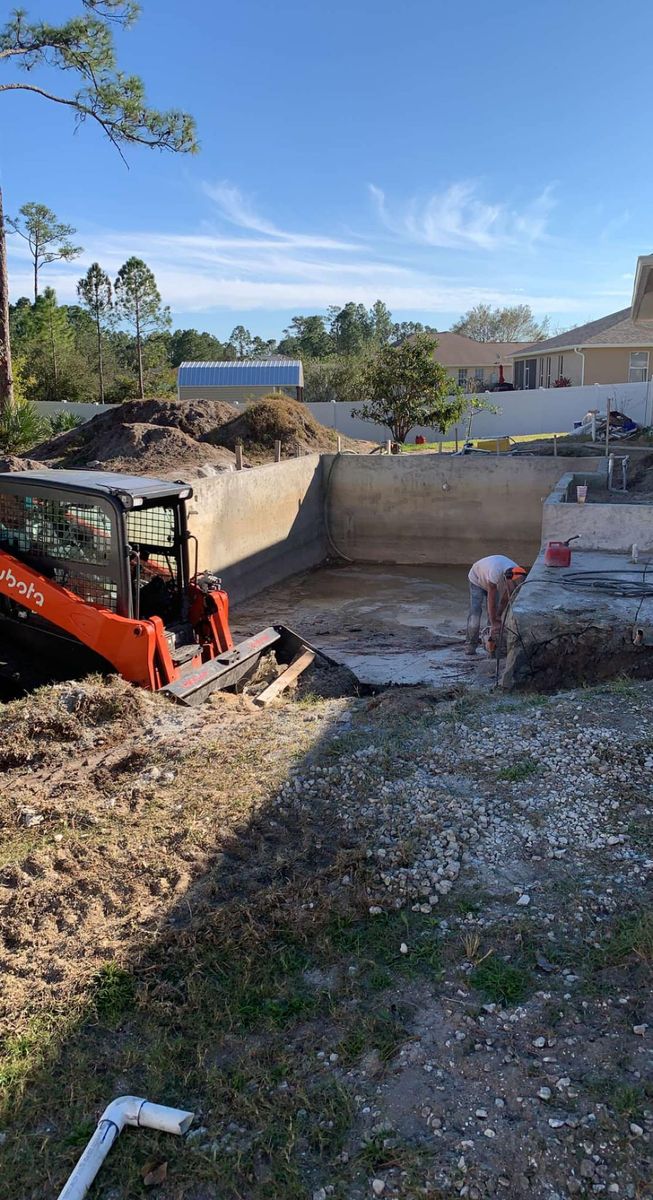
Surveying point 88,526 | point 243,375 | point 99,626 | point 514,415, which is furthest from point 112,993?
point 243,375

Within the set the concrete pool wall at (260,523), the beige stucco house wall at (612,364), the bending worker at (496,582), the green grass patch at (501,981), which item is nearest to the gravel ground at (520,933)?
the green grass patch at (501,981)

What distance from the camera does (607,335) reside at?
101 feet

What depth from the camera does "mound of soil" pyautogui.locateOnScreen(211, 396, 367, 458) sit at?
20.5 m

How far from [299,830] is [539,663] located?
13.0 feet

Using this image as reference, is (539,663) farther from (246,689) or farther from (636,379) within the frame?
(636,379)

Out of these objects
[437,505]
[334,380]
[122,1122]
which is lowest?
[122,1122]

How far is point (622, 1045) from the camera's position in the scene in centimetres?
321

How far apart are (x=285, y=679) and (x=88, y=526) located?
7.77ft

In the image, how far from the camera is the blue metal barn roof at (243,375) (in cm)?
3331

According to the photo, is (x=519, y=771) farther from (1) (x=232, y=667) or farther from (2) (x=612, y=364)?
(2) (x=612, y=364)

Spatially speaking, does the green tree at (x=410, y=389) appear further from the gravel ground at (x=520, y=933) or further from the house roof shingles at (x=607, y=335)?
the gravel ground at (x=520, y=933)

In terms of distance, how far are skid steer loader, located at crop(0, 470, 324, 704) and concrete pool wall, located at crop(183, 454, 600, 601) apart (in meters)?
8.01

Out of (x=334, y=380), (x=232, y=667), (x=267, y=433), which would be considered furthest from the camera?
(x=334, y=380)

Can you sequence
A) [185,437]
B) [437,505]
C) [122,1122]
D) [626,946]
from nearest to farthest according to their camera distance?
[122,1122] → [626,946] → [437,505] → [185,437]
